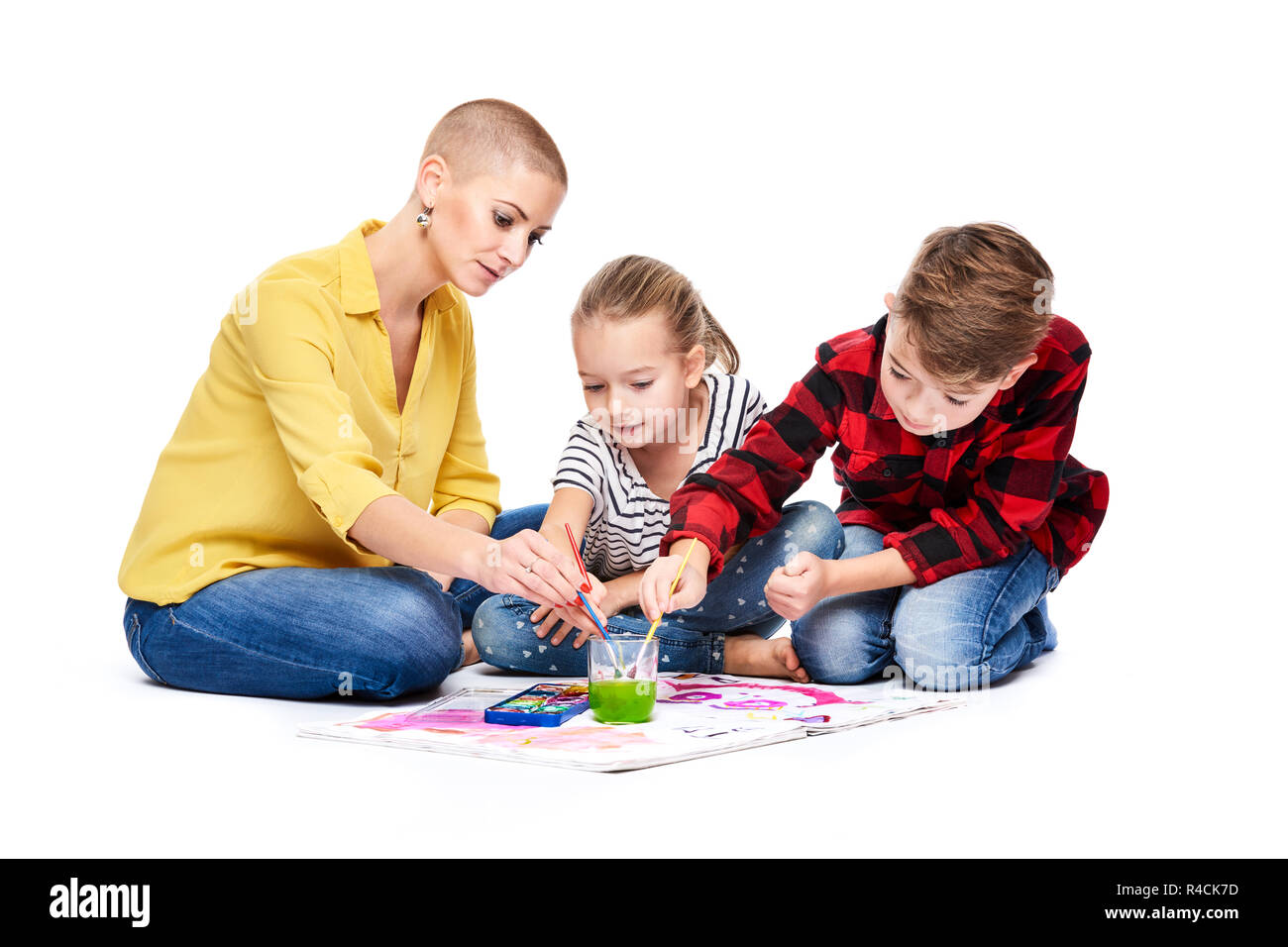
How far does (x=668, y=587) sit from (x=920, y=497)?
1.95 feet

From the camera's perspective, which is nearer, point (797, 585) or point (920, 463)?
point (797, 585)

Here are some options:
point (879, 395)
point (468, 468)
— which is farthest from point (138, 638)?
point (879, 395)

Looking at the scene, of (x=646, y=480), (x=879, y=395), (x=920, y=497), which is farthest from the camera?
(x=646, y=480)

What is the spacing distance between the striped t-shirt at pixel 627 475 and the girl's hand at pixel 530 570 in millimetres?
475

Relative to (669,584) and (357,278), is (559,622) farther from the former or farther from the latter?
(357,278)

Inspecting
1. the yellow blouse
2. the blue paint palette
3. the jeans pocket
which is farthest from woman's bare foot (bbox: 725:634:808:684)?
the jeans pocket

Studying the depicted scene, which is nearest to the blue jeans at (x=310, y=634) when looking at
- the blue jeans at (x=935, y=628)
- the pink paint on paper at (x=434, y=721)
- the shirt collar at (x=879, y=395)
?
the pink paint on paper at (x=434, y=721)

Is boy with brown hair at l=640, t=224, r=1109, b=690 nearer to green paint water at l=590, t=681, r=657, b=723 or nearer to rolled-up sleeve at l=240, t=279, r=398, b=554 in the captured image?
green paint water at l=590, t=681, r=657, b=723

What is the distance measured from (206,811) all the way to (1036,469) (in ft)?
4.63

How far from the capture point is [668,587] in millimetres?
1885

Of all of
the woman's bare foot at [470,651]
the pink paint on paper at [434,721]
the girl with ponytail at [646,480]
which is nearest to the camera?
the pink paint on paper at [434,721]

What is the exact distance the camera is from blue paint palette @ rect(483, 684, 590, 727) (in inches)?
69.1

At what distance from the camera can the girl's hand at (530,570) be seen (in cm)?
173

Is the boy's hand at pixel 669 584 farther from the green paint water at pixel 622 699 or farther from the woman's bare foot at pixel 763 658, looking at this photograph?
the woman's bare foot at pixel 763 658
